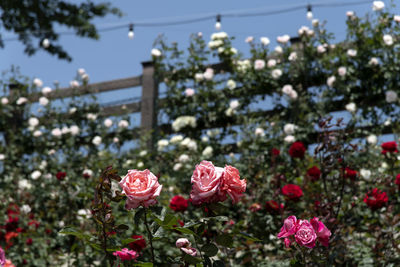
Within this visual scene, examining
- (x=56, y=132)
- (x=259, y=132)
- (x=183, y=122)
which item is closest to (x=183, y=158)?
(x=259, y=132)

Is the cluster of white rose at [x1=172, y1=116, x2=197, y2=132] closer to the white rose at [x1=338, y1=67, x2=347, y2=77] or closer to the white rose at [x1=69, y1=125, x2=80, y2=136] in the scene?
the white rose at [x1=69, y1=125, x2=80, y2=136]

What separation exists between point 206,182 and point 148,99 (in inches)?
192

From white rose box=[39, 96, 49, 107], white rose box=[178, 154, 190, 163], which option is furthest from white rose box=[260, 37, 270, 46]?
white rose box=[39, 96, 49, 107]

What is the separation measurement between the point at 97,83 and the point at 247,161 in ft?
9.88

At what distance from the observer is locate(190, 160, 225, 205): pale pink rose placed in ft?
4.44

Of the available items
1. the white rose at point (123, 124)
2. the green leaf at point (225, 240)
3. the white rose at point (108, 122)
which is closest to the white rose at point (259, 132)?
the white rose at point (123, 124)

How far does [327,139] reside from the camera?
2.42 m

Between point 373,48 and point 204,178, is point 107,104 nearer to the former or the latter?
point 373,48

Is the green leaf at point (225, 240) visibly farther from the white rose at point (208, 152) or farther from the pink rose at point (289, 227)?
the white rose at point (208, 152)

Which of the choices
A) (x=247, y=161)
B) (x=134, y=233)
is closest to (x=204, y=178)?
(x=134, y=233)

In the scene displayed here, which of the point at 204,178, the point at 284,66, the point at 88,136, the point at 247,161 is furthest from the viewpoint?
the point at 88,136

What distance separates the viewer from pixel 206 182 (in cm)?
136

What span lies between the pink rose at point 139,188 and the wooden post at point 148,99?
14.8 ft

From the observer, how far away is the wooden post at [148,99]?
6.04 m
